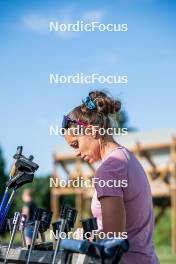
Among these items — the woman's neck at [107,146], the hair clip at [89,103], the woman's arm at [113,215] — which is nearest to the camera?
the woman's arm at [113,215]

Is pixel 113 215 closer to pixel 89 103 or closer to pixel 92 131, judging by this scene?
pixel 92 131

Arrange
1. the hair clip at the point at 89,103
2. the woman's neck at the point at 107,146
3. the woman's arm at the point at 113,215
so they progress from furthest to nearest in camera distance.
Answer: the hair clip at the point at 89,103 < the woman's neck at the point at 107,146 < the woman's arm at the point at 113,215

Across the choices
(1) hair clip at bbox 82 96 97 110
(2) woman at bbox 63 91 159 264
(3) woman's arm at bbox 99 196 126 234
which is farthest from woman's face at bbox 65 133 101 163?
(3) woman's arm at bbox 99 196 126 234

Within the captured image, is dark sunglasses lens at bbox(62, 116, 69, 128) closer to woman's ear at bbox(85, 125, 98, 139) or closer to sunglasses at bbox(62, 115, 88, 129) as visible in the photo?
sunglasses at bbox(62, 115, 88, 129)

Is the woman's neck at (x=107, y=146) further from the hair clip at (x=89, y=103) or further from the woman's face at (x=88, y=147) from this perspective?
the hair clip at (x=89, y=103)

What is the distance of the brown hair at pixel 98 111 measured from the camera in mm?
2512

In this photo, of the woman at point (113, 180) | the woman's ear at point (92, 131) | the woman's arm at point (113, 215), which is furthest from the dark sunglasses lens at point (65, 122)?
the woman's arm at point (113, 215)

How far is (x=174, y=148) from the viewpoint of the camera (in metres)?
Result: 13.5

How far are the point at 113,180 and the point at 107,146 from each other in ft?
0.68

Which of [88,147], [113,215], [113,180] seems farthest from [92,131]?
[113,215]

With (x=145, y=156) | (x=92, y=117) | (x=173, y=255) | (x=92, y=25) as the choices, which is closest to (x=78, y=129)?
(x=92, y=117)

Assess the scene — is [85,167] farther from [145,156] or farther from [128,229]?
[128,229]

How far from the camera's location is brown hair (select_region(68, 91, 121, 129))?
2512 millimetres

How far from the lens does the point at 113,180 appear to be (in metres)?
2.29
